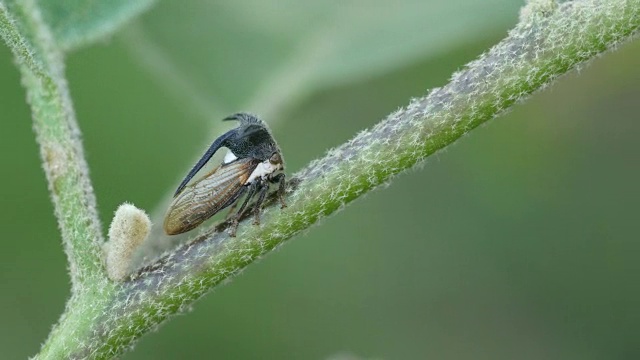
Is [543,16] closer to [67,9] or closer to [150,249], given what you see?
[150,249]

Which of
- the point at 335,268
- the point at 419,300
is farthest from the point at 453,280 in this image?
the point at 335,268

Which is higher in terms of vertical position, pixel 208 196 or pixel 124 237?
pixel 208 196

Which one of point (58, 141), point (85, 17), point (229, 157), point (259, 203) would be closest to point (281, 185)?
point (259, 203)

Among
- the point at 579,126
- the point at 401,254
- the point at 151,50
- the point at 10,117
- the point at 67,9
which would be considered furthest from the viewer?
the point at 401,254

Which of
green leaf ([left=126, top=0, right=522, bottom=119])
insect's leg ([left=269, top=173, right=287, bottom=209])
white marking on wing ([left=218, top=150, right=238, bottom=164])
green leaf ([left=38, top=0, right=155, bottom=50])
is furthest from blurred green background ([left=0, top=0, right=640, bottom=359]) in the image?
insect's leg ([left=269, top=173, right=287, bottom=209])

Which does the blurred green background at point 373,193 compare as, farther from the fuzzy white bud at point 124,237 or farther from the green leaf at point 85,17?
the fuzzy white bud at point 124,237

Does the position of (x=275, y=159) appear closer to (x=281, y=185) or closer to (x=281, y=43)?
(x=281, y=185)
